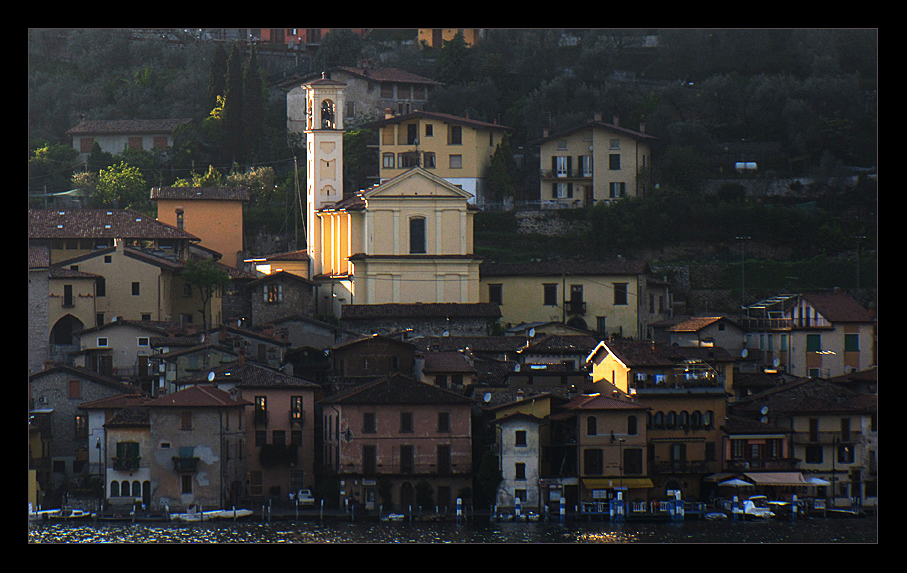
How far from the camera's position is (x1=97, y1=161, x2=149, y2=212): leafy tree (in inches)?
3012

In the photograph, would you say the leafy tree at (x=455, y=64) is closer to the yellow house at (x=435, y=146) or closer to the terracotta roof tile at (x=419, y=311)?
the yellow house at (x=435, y=146)

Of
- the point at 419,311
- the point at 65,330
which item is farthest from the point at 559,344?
the point at 65,330

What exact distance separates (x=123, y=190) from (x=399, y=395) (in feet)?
107

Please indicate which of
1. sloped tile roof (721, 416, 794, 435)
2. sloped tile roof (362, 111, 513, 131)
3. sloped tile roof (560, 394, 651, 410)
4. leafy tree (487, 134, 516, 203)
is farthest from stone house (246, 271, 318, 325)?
sloped tile roof (721, 416, 794, 435)

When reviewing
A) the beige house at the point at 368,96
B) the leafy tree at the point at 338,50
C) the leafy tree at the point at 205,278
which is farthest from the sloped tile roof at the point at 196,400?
the leafy tree at the point at 338,50

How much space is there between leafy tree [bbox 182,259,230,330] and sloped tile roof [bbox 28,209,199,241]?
4255mm

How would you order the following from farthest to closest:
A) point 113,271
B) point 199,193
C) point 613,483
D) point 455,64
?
point 455,64 < point 199,193 < point 113,271 < point 613,483

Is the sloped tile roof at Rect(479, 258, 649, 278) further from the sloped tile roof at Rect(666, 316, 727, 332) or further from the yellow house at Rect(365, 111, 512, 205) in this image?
the yellow house at Rect(365, 111, 512, 205)

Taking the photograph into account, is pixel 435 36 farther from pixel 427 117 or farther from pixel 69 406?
pixel 69 406

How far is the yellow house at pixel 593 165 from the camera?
7606cm

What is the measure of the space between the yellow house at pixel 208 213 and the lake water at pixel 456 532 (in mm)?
28546

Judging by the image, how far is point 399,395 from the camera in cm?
4872

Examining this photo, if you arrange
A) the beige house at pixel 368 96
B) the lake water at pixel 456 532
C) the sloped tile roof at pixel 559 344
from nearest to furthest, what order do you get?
the lake water at pixel 456 532, the sloped tile roof at pixel 559 344, the beige house at pixel 368 96
